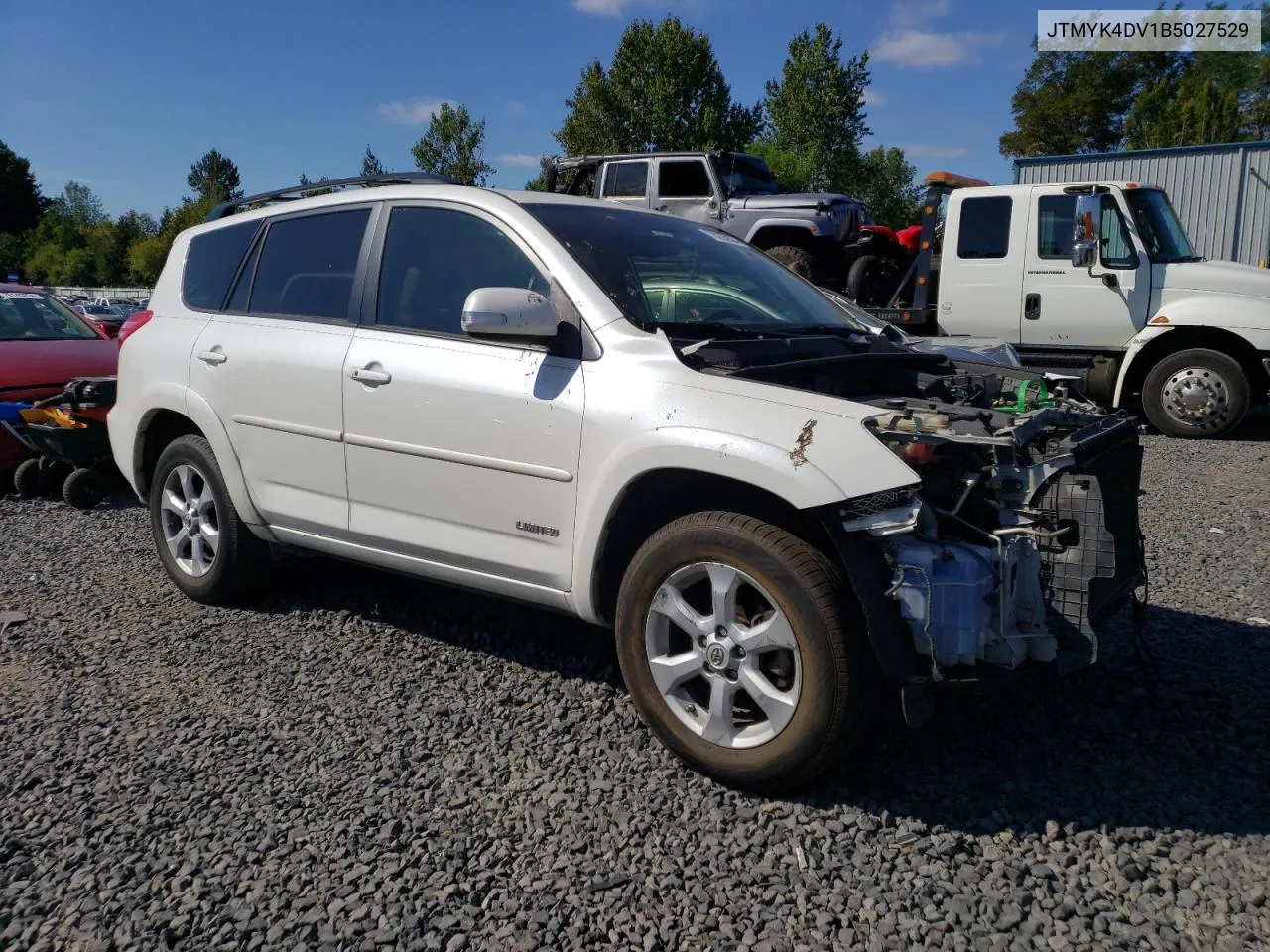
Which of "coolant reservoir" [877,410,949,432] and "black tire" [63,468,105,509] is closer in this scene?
"coolant reservoir" [877,410,949,432]

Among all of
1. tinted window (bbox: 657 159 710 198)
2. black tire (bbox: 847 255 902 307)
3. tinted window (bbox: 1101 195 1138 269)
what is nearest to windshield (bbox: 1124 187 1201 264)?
tinted window (bbox: 1101 195 1138 269)

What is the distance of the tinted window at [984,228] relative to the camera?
10.1m

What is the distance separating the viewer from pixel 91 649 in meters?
4.27

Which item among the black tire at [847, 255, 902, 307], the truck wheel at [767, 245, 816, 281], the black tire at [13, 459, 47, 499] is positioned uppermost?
the truck wheel at [767, 245, 816, 281]

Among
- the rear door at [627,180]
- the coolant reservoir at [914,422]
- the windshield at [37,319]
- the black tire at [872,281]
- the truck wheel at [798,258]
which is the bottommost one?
the coolant reservoir at [914,422]

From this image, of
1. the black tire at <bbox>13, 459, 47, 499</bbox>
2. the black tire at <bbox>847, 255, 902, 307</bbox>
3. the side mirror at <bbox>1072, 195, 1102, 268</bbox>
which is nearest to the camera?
the black tire at <bbox>13, 459, 47, 499</bbox>

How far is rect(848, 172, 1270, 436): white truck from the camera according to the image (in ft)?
30.3

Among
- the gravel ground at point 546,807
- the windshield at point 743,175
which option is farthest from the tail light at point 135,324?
the windshield at point 743,175

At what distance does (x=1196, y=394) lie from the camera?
371 inches

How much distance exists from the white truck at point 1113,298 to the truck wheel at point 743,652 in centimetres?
766

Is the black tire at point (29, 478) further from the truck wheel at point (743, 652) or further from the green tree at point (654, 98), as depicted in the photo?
the green tree at point (654, 98)

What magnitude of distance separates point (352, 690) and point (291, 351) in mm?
1400

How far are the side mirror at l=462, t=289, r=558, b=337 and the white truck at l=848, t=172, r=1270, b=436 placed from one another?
25.0 feet

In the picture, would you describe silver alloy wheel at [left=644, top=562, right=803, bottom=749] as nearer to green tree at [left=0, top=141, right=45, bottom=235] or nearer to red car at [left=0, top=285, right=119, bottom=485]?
red car at [left=0, top=285, right=119, bottom=485]
